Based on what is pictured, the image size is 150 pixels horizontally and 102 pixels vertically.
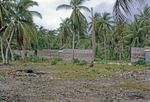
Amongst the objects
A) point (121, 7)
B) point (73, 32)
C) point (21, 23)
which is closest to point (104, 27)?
point (73, 32)

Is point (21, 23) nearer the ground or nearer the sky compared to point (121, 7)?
nearer the sky

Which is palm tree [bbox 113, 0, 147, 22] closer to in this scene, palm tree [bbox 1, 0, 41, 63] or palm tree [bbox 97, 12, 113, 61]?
palm tree [bbox 1, 0, 41, 63]

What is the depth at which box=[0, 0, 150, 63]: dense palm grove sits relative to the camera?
45.0 meters

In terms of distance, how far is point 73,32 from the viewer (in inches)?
2446

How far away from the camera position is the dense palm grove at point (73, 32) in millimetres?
44969

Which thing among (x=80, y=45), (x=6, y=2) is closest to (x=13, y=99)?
(x=6, y=2)

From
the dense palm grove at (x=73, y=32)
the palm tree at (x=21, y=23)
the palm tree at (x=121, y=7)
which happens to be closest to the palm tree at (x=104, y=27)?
the dense palm grove at (x=73, y=32)

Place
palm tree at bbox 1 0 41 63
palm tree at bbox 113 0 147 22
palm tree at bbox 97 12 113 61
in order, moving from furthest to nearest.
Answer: palm tree at bbox 97 12 113 61, palm tree at bbox 1 0 41 63, palm tree at bbox 113 0 147 22

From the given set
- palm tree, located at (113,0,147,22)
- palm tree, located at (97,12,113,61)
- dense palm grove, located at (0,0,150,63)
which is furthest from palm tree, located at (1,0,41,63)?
palm tree, located at (113,0,147,22)

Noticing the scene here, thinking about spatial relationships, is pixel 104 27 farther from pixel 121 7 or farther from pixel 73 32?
pixel 121 7

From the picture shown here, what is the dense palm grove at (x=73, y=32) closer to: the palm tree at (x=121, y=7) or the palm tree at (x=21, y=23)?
the palm tree at (x=21, y=23)

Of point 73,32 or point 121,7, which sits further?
point 73,32

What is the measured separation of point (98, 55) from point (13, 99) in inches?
2457

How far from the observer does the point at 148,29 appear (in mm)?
57188
